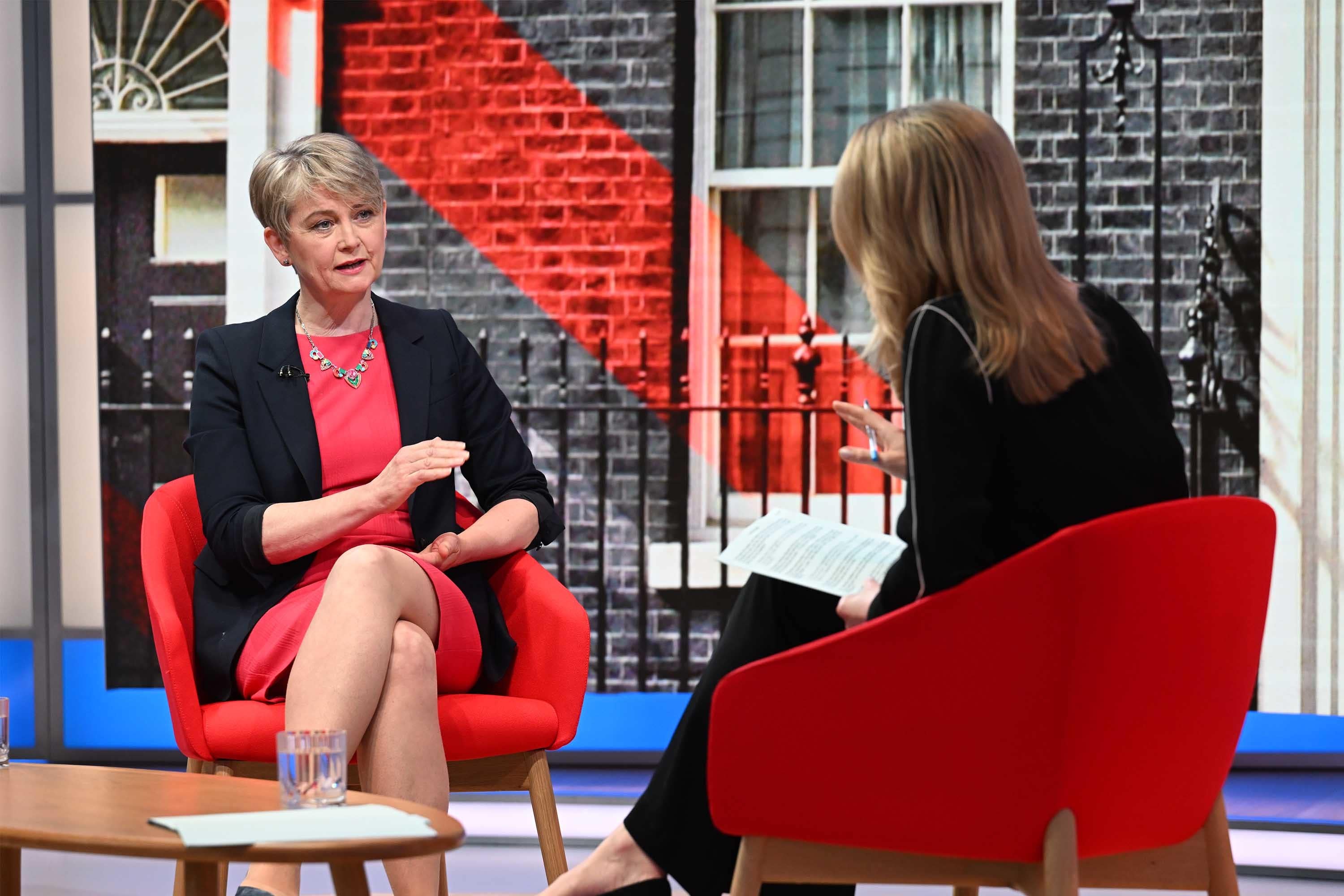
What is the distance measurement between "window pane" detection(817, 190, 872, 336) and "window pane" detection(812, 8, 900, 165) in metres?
0.23

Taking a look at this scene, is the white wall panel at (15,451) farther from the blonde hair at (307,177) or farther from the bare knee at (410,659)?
the bare knee at (410,659)

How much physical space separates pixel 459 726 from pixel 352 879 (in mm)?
607

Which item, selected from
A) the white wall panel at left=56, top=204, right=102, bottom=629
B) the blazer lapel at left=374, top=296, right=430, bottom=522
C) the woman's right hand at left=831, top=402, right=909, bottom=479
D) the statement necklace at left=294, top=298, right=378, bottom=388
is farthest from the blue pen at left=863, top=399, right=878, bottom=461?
the white wall panel at left=56, top=204, right=102, bottom=629

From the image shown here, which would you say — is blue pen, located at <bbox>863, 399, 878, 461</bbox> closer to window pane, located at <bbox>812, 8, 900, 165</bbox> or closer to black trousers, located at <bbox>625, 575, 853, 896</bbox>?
black trousers, located at <bbox>625, 575, 853, 896</bbox>

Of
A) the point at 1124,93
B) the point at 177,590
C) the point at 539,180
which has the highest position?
the point at 1124,93

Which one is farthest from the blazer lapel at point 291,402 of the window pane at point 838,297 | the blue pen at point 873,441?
the window pane at point 838,297

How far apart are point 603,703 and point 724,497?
67 centimetres

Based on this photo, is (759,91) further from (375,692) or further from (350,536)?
(375,692)

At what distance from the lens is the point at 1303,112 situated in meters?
3.42

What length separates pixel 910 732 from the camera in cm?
142

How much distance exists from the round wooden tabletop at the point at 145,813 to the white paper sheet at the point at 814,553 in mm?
505

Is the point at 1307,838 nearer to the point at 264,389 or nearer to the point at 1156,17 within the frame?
the point at 1156,17

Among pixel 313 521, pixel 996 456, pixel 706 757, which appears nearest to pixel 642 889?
pixel 706 757

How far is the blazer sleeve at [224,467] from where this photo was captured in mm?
2131
